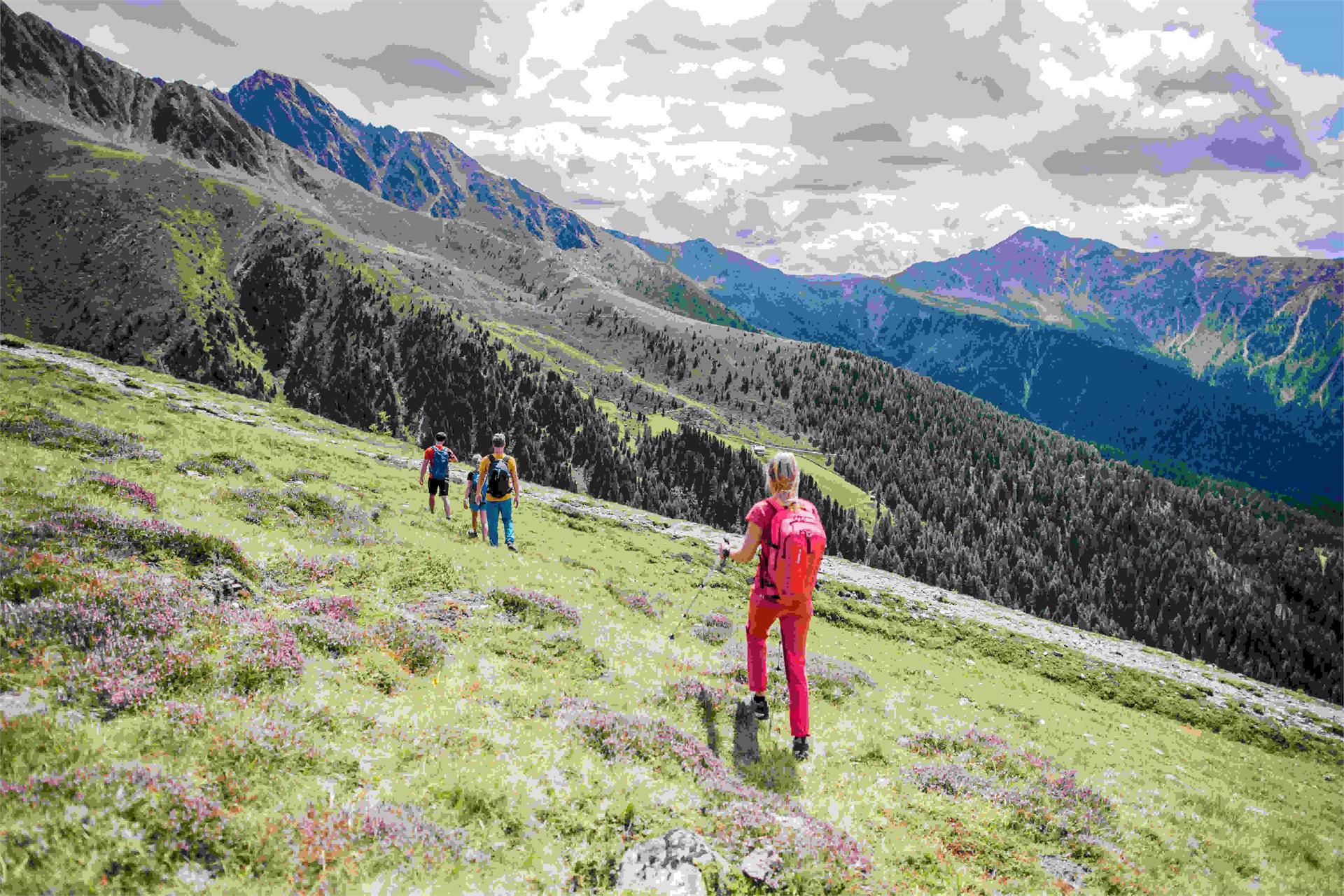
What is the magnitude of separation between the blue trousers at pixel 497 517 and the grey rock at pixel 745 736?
1348 centimetres

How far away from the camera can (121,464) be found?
19.1m

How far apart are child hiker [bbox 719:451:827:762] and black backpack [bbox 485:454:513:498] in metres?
13.5

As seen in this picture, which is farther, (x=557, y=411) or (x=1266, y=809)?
(x=557, y=411)

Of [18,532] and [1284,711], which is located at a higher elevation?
[18,532]

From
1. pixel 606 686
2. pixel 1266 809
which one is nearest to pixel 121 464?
pixel 606 686

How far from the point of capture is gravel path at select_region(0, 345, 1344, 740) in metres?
47.4

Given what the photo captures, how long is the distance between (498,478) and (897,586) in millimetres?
46656

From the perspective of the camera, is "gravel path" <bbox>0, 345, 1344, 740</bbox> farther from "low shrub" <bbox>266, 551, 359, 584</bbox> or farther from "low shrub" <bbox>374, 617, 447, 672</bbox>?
"low shrub" <bbox>374, 617, 447, 672</bbox>

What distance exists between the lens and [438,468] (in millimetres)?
26672

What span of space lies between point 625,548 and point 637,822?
32.3 m

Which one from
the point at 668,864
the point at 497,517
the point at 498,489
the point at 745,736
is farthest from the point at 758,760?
the point at 497,517

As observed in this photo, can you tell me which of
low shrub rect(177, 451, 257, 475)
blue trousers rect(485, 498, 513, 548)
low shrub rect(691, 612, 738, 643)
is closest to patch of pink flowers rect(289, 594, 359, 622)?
blue trousers rect(485, 498, 513, 548)

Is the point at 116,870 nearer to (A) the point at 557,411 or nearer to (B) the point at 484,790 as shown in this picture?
(B) the point at 484,790

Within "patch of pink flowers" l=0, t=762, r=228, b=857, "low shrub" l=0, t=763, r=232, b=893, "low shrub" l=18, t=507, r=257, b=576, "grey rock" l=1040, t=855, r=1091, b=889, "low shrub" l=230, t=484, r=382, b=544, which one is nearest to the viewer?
"low shrub" l=0, t=763, r=232, b=893
